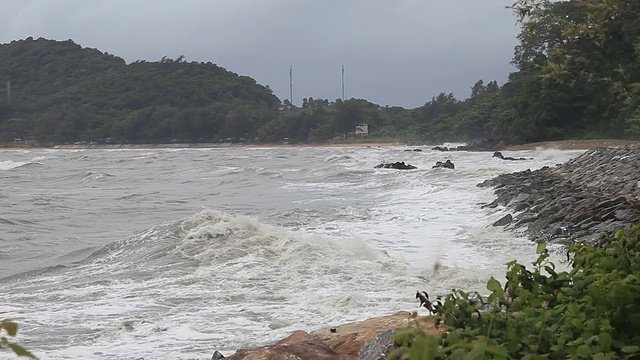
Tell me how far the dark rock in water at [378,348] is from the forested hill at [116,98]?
106474 millimetres

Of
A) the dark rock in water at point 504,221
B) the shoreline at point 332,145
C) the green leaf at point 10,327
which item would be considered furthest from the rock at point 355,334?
the shoreline at point 332,145

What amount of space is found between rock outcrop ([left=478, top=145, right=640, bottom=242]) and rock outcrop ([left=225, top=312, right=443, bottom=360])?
14.6 feet

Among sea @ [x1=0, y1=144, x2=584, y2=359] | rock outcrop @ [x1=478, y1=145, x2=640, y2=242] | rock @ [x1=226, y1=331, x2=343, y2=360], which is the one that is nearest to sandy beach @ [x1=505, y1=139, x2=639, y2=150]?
rock outcrop @ [x1=478, y1=145, x2=640, y2=242]

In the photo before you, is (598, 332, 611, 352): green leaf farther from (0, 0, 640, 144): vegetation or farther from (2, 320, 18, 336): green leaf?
(0, 0, 640, 144): vegetation

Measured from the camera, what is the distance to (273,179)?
3334 cm

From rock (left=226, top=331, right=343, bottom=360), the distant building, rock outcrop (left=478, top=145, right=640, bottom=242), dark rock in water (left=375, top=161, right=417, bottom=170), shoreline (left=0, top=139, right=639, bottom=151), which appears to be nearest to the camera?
rock (left=226, top=331, right=343, bottom=360)

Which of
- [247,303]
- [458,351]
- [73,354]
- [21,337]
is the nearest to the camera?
[458,351]

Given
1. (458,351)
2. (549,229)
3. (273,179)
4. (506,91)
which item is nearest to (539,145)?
(506,91)

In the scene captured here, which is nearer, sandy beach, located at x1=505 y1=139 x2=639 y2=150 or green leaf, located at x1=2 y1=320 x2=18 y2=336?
green leaf, located at x1=2 y1=320 x2=18 y2=336

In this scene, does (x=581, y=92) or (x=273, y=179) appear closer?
(x=273, y=179)

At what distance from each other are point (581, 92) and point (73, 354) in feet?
180

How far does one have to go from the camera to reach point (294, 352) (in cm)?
501

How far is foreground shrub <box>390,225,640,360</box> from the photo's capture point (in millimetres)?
2795

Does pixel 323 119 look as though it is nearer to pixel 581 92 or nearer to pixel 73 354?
pixel 581 92
